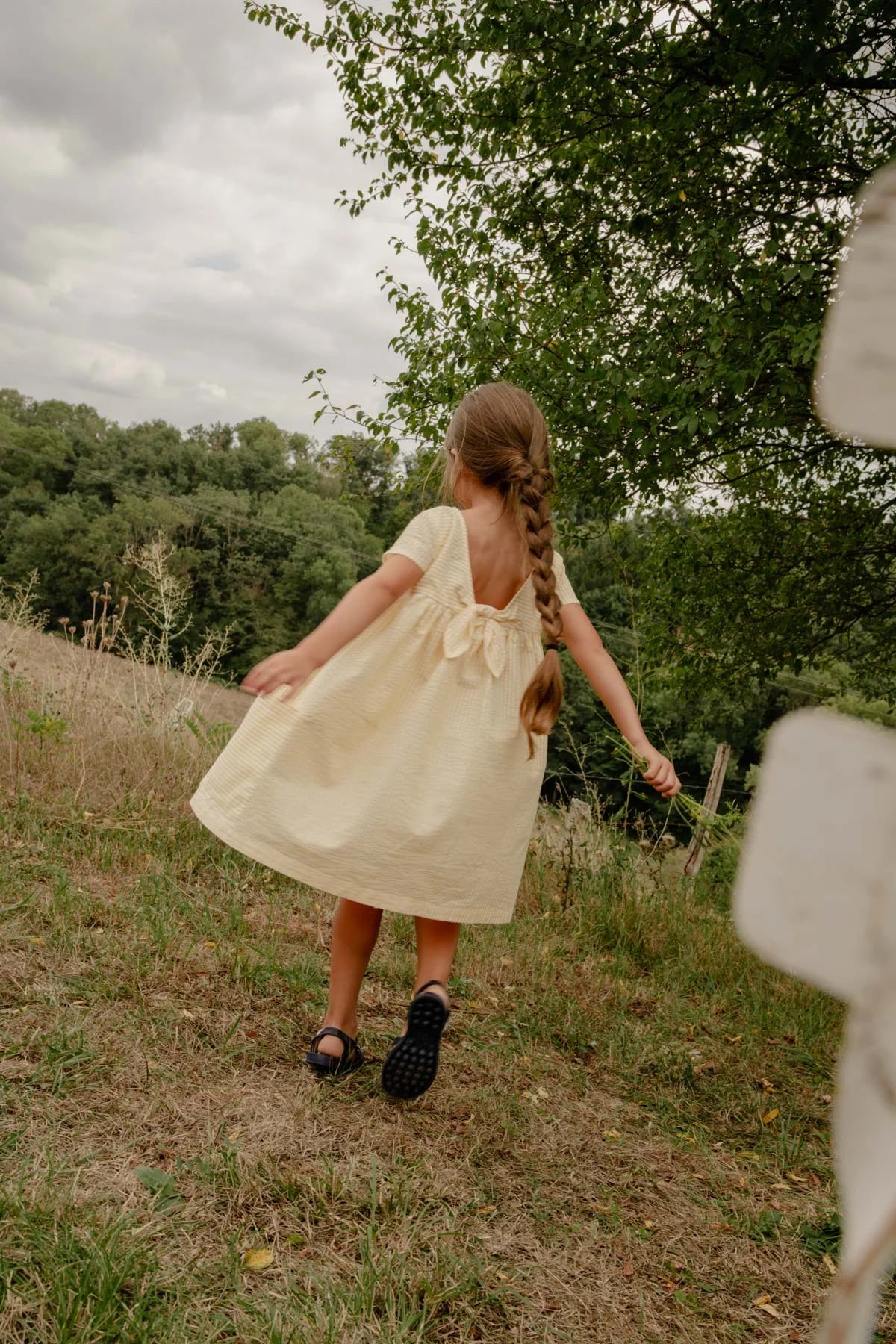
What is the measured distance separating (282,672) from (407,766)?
1.62 feet

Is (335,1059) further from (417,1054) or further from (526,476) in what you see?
(526,476)

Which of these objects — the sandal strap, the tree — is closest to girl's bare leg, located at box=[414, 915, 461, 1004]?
the sandal strap

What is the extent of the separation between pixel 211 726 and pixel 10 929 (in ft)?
9.51

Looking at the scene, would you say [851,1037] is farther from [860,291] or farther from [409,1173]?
[409,1173]

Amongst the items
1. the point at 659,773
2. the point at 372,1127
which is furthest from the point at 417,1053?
the point at 659,773

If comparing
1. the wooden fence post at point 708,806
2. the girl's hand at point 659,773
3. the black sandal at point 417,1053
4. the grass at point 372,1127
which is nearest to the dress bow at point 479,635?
the girl's hand at point 659,773

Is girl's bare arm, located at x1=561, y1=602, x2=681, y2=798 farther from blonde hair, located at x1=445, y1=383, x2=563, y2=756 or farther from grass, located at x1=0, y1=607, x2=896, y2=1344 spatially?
grass, located at x1=0, y1=607, x2=896, y2=1344

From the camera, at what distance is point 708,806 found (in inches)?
279

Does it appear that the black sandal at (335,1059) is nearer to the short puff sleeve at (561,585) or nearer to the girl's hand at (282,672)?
the girl's hand at (282,672)

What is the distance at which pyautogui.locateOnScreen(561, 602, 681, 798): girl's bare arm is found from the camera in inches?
96.7

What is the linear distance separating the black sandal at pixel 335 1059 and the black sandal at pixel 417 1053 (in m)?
0.20

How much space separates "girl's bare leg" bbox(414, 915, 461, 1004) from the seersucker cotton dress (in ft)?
0.37

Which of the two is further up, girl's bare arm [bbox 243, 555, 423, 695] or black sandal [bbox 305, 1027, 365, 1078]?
girl's bare arm [bbox 243, 555, 423, 695]

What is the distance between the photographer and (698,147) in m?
4.97
